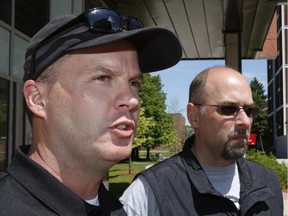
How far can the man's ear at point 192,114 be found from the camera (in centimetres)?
342

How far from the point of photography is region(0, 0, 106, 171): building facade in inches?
288

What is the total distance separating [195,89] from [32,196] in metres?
2.24

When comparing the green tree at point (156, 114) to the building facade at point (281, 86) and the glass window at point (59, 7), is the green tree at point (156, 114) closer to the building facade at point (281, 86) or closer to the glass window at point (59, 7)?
the building facade at point (281, 86)

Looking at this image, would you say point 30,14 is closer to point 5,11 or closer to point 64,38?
point 5,11

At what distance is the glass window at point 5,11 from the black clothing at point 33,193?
6.30 metres

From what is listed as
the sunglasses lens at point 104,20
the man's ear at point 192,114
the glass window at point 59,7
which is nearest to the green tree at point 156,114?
the glass window at point 59,7

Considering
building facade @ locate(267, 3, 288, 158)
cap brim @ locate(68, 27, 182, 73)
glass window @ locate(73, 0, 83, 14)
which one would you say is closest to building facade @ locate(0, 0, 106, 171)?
glass window @ locate(73, 0, 83, 14)

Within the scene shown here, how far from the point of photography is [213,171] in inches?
123

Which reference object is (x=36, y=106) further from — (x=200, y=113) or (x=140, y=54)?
(x=200, y=113)

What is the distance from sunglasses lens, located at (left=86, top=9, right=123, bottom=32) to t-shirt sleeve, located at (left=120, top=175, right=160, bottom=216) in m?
1.50

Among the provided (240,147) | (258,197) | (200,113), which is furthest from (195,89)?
(258,197)

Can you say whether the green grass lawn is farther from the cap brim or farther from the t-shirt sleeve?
the cap brim

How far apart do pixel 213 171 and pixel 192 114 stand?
1.75 ft

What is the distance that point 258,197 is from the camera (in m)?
2.84
